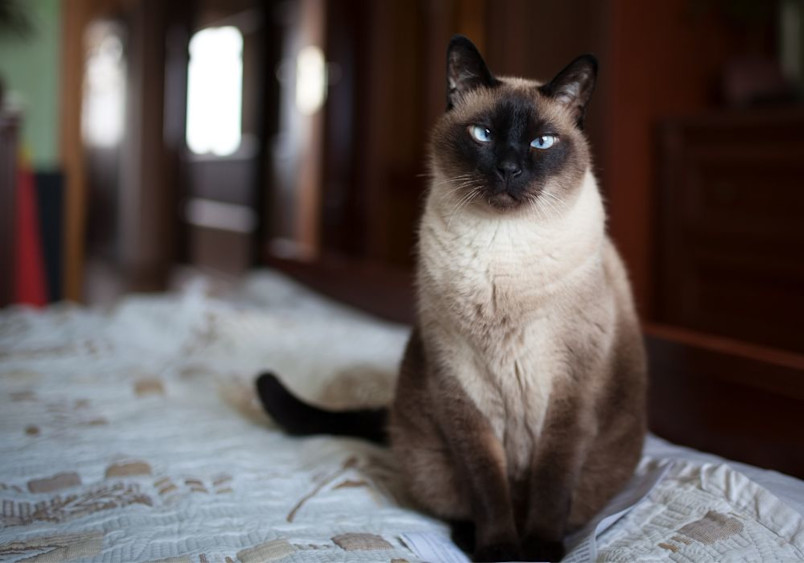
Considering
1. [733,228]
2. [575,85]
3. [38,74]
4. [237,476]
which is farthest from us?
[38,74]

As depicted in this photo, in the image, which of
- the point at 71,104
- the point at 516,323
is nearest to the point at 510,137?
the point at 516,323

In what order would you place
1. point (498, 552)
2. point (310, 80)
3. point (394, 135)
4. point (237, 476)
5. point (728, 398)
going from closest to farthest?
point (498, 552) < point (237, 476) < point (728, 398) < point (394, 135) < point (310, 80)

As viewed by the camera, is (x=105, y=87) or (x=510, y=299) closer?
(x=510, y=299)

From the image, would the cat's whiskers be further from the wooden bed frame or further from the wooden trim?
the wooden trim

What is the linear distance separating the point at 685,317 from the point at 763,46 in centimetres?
133

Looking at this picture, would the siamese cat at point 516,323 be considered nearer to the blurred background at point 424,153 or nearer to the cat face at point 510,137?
the cat face at point 510,137

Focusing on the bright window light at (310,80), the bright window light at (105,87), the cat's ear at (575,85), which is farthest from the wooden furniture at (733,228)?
the bright window light at (105,87)

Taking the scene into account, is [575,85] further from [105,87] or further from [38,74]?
[105,87]

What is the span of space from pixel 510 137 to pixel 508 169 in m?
0.06

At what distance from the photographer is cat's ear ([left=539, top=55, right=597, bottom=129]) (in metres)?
1.20

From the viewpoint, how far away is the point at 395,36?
385 centimetres

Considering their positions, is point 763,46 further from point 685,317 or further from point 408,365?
point 408,365

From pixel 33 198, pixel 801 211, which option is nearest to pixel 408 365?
pixel 801 211

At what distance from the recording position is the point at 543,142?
1174mm
